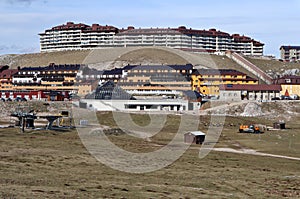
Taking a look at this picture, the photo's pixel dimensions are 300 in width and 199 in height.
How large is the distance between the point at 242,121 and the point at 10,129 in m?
48.8

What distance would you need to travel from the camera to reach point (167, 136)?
3073 inches

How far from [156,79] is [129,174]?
130m

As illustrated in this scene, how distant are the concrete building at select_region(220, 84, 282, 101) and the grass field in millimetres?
74817

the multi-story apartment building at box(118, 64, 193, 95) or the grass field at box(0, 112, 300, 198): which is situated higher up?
the multi-story apartment building at box(118, 64, 193, 95)

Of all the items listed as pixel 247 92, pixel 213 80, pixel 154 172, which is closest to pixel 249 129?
pixel 154 172

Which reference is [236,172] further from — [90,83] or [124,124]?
[90,83]

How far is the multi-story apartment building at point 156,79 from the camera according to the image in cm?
16025

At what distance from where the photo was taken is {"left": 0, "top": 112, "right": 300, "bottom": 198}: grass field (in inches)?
1319

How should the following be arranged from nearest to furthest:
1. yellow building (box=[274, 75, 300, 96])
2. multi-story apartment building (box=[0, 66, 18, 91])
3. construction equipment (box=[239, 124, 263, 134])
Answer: construction equipment (box=[239, 124, 263, 134]) → yellow building (box=[274, 75, 300, 96]) → multi-story apartment building (box=[0, 66, 18, 91])

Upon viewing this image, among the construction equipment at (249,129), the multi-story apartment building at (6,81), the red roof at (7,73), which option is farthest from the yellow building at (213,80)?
the construction equipment at (249,129)

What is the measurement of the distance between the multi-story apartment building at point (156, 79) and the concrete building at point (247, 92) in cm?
1970

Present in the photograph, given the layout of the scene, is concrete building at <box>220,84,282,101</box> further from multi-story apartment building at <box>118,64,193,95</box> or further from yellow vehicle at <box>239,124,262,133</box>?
yellow vehicle at <box>239,124,262,133</box>

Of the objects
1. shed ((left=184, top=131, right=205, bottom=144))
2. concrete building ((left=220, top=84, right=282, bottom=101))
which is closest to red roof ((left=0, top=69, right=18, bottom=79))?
concrete building ((left=220, top=84, right=282, bottom=101))

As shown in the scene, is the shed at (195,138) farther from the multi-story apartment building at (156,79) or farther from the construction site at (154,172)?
the multi-story apartment building at (156,79)
